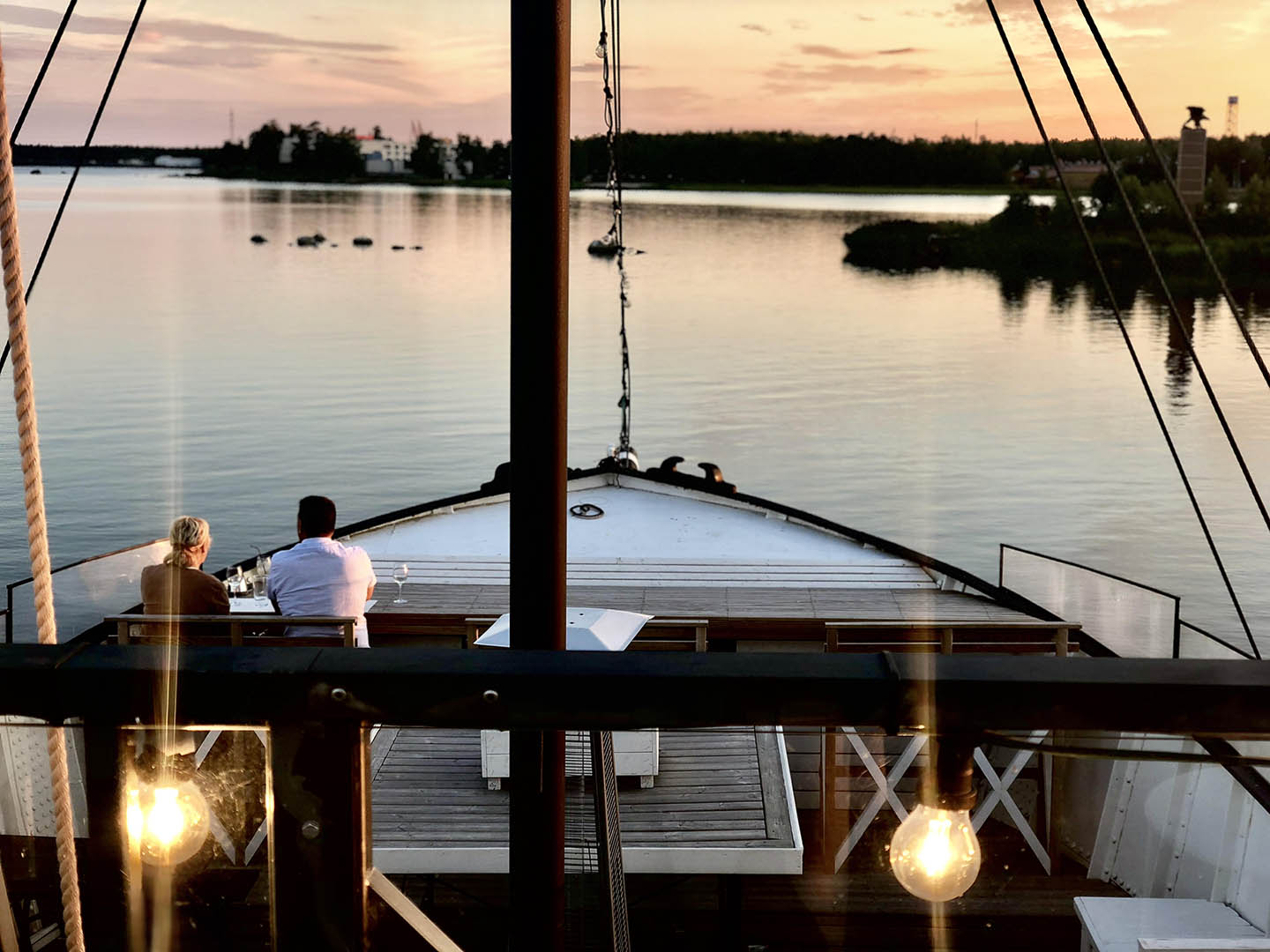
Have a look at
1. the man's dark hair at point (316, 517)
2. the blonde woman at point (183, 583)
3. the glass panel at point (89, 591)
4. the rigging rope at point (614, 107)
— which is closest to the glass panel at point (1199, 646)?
the man's dark hair at point (316, 517)

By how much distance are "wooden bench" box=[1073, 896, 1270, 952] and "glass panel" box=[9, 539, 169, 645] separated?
5346 millimetres

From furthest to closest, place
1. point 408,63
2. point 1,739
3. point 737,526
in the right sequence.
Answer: point 408,63 → point 737,526 → point 1,739

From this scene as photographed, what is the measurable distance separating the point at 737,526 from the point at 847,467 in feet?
59.3

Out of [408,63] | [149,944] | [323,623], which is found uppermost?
[408,63]

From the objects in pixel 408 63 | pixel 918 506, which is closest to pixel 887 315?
pixel 918 506

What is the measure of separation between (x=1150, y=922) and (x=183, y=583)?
13.1 feet

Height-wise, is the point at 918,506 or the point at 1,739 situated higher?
the point at 1,739

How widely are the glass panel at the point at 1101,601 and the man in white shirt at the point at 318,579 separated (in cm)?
345

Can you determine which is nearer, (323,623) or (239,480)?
(323,623)

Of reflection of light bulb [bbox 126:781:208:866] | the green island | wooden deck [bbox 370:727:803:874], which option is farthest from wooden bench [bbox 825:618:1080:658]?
the green island

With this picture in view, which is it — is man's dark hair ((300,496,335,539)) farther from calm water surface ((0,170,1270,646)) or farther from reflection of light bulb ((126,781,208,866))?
reflection of light bulb ((126,781,208,866))

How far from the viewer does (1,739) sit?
398cm

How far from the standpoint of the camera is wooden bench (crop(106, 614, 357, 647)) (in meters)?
5.57

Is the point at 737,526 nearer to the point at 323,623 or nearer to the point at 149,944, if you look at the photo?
the point at 323,623
